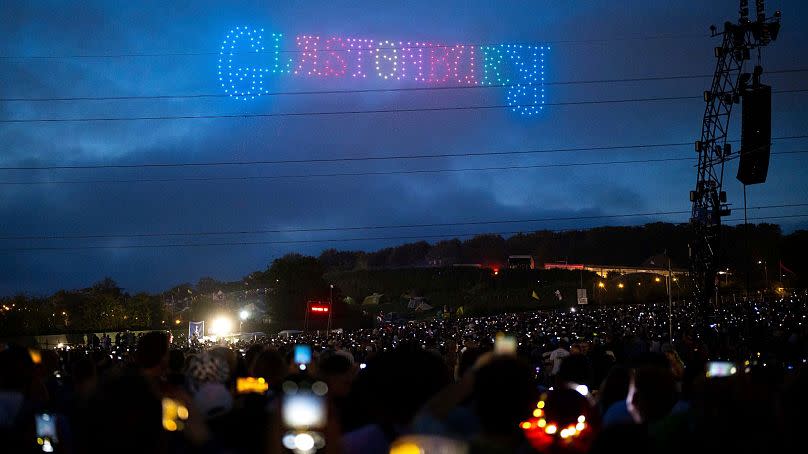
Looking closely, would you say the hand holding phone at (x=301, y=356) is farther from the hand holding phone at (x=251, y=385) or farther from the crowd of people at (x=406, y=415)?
the crowd of people at (x=406, y=415)

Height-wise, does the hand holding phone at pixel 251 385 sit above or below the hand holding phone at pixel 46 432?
above

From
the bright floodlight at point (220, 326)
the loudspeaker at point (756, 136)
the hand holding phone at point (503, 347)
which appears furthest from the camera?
the bright floodlight at point (220, 326)

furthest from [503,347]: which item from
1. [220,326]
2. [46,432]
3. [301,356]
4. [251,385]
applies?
[220,326]

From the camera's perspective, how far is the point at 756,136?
24750 mm

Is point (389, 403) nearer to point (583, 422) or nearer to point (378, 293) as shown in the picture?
point (583, 422)

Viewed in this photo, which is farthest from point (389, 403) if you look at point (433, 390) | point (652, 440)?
point (652, 440)

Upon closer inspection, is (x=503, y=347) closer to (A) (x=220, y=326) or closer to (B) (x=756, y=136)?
(B) (x=756, y=136)

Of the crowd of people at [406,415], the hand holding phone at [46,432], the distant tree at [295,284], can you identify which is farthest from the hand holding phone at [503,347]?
the distant tree at [295,284]

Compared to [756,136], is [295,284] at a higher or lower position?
lower

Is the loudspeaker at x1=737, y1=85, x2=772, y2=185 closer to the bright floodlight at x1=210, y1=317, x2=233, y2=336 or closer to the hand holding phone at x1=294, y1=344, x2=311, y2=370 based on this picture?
the hand holding phone at x1=294, y1=344, x2=311, y2=370

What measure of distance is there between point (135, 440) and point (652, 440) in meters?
2.67

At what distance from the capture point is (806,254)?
3071 inches

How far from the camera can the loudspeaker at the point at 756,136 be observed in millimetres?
24703

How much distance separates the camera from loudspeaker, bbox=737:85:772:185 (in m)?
24.7
